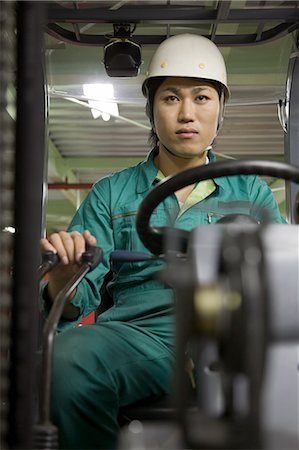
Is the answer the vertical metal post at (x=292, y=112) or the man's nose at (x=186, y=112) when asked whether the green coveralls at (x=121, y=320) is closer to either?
the man's nose at (x=186, y=112)

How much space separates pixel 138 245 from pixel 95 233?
126mm

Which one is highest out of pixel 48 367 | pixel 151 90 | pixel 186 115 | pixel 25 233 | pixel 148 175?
pixel 151 90

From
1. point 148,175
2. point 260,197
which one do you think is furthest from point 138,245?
point 260,197

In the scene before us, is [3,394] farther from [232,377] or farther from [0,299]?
[232,377]

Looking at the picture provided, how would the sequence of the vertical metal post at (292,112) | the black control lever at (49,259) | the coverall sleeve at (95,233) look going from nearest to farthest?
the black control lever at (49,259), the coverall sleeve at (95,233), the vertical metal post at (292,112)

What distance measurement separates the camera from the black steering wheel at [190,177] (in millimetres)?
1086

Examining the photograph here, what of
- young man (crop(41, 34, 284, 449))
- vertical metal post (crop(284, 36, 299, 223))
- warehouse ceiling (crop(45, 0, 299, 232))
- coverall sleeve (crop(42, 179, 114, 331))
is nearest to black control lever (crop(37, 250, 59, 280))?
young man (crop(41, 34, 284, 449))

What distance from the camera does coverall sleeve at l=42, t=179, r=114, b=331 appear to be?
66.4 inches

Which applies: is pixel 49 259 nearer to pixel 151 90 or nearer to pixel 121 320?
pixel 121 320

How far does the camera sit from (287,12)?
1.95 meters

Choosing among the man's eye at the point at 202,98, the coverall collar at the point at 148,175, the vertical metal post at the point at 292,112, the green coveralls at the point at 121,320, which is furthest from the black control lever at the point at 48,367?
Answer: the vertical metal post at the point at 292,112

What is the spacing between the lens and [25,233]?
885mm

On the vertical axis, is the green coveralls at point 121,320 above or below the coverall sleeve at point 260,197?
below

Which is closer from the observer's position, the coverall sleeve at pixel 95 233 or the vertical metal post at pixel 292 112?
the coverall sleeve at pixel 95 233
